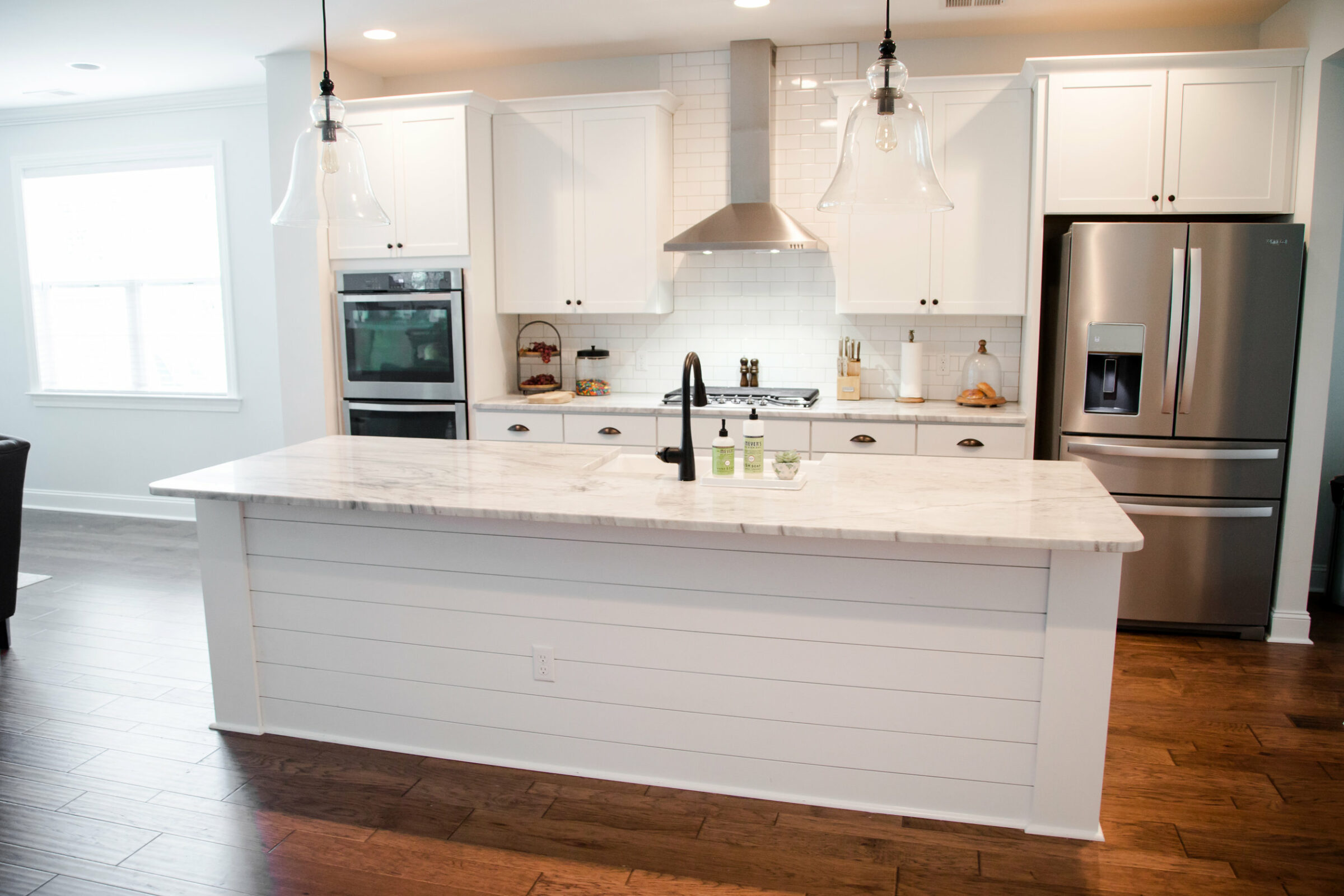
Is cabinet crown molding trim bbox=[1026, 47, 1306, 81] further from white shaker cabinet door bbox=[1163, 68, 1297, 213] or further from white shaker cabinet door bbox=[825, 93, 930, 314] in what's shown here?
white shaker cabinet door bbox=[825, 93, 930, 314]

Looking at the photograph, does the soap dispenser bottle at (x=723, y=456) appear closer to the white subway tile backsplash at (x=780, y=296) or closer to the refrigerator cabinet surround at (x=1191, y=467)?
the refrigerator cabinet surround at (x=1191, y=467)

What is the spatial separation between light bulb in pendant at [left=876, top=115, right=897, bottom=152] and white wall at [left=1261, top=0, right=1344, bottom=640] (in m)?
2.63

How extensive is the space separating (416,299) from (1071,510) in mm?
3391

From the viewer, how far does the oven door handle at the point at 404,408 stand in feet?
15.5

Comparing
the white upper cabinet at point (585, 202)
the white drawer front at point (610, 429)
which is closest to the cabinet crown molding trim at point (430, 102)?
the white upper cabinet at point (585, 202)

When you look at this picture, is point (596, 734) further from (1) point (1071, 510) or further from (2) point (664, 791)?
(1) point (1071, 510)

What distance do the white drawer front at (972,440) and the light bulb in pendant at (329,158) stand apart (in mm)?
2755

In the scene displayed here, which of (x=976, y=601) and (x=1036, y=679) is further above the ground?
(x=976, y=601)

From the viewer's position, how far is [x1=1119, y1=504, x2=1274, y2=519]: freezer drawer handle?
387cm

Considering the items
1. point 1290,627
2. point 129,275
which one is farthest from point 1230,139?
point 129,275

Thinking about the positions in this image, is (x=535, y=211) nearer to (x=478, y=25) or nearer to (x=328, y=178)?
(x=478, y=25)

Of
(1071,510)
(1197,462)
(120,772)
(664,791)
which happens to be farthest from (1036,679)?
(120,772)

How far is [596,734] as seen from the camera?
2.73 m

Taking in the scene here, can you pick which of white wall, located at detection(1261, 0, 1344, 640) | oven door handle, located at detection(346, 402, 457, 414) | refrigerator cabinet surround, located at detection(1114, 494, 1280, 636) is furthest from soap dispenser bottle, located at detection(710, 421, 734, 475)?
white wall, located at detection(1261, 0, 1344, 640)
